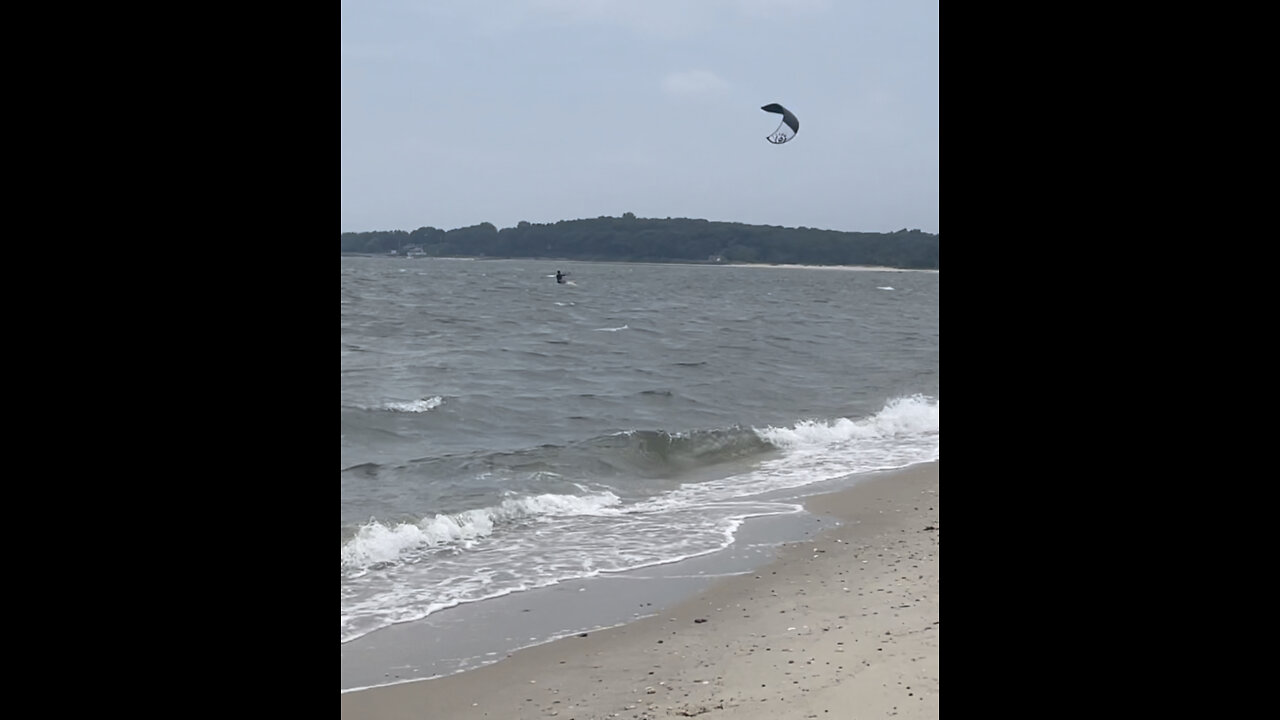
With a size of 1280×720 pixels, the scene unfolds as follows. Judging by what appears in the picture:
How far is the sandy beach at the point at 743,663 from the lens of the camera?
4.43 metres

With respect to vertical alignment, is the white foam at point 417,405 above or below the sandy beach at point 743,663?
above

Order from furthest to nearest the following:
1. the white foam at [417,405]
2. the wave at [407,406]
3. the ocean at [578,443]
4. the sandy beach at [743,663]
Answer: the white foam at [417,405] < the wave at [407,406] < the ocean at [578,443] < the sandy beach at [743,663]

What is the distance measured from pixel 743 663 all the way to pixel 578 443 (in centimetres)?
720

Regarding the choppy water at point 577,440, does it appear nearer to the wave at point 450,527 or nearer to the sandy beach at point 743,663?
the wave at point 450,527

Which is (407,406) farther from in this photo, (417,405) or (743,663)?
(743,663)

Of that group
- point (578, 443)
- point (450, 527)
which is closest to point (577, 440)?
point (578, 443)

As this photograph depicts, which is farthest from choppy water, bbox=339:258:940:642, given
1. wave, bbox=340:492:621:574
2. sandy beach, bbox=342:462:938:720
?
sandy beach, bbox=342:462:938:720

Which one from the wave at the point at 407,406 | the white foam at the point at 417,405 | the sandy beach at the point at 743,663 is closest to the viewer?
the sandy beach at the point at 743,663

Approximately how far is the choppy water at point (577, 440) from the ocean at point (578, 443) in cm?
3

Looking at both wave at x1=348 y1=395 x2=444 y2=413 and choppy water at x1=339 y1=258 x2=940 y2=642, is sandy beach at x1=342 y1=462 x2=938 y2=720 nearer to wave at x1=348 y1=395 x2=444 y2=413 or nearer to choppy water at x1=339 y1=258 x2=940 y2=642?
choppy water at x1=339 y1=258 x2=940 y2=642

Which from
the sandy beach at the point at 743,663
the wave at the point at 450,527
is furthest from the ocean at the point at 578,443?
the sandy beach at the point at 743,663
